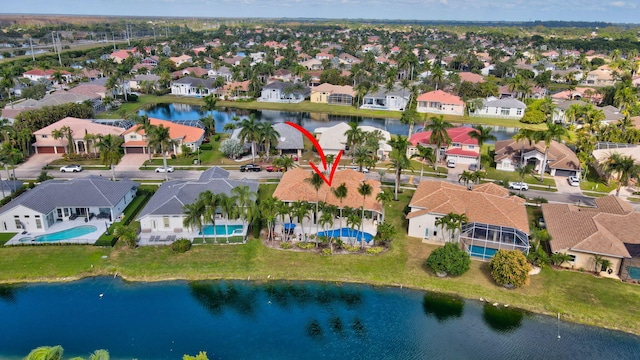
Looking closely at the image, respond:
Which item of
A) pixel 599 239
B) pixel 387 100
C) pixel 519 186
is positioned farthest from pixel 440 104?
pixel 599 239

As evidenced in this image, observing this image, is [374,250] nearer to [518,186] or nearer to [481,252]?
[481,252]

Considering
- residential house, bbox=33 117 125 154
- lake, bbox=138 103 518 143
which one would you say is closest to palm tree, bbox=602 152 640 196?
lake, bbox=138 103 518 143

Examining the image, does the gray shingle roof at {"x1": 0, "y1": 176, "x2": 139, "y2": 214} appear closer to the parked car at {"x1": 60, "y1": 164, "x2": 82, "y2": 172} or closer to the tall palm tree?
the parked car at {"x1": 60, "y1": 164, "x2": 82, "y2": 172}

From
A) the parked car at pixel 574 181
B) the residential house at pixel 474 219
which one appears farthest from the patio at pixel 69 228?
the parked car at pixel 574 181

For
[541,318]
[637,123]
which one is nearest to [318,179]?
[541,318]

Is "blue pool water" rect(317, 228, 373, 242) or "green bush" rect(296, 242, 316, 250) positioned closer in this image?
"green bush" rect(296, 242, 316, 250)

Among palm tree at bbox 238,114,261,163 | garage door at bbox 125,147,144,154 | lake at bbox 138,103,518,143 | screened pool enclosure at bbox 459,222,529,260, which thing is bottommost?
screened pool enclosure at bbox 459,222,529,260
